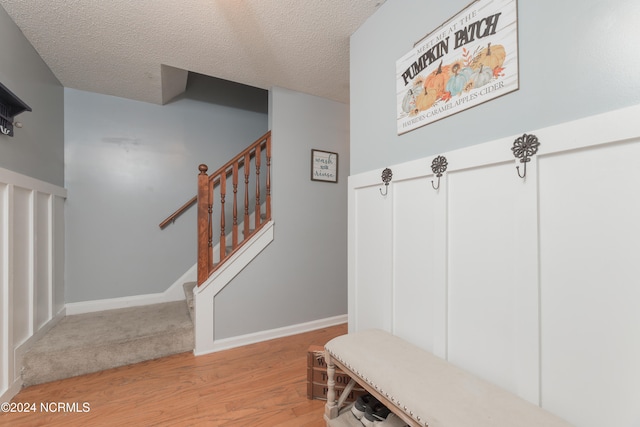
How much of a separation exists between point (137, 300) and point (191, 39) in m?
2.59

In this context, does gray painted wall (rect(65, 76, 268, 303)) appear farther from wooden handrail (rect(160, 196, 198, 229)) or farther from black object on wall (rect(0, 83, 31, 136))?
Result: black object on wall (rect(0, 83, 31, 136))

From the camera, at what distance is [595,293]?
0.75 m

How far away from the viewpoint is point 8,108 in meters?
1.57

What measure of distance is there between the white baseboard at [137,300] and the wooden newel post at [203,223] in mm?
1002

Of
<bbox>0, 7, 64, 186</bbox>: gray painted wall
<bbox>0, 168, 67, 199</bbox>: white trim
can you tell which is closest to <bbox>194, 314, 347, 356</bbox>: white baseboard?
<bbox>0, 168, 67, 199</bbox>: white trim

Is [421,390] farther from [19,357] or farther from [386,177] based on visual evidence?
[19,357]

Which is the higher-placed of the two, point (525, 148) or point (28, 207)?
point (525, 148)

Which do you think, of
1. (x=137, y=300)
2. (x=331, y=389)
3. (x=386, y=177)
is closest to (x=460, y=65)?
(x=386, y=177)

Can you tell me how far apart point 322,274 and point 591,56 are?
7.92 feet

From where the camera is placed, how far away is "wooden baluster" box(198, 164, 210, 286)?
219 centimetres

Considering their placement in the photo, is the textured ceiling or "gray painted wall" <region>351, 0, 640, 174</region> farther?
the textured ceiling

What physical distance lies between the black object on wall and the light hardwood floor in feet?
5.48

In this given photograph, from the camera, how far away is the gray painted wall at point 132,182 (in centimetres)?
259

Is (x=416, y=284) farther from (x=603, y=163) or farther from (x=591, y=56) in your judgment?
(x=591, y=56)
